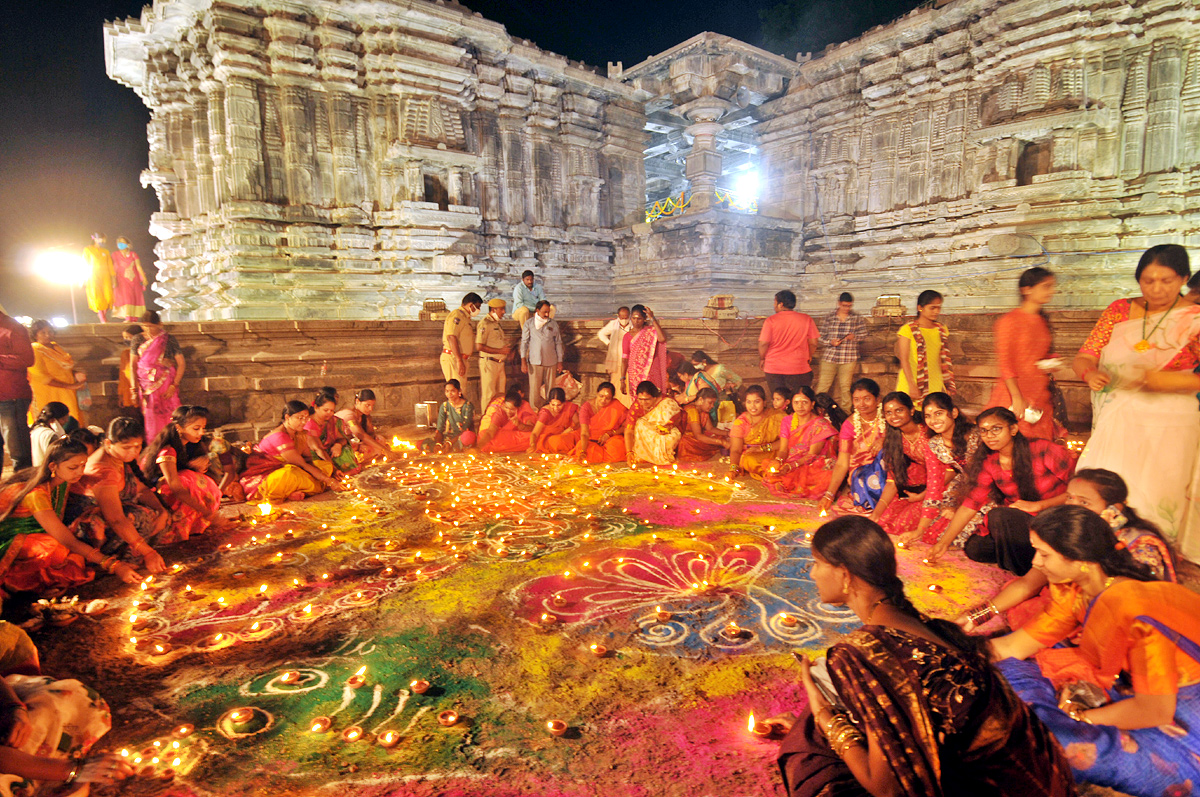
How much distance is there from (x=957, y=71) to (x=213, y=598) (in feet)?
49.8

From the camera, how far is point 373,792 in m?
2.04

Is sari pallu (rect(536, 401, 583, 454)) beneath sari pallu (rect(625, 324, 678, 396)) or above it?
beneath

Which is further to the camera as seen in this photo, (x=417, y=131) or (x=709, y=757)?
(x=417, y=131)

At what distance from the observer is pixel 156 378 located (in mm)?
6508

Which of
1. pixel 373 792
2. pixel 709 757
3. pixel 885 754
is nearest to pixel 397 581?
pixel 373 792

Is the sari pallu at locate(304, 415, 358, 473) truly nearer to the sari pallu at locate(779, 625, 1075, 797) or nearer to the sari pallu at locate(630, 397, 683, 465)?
the sari pallu at locate(630, 397, 683, 465)

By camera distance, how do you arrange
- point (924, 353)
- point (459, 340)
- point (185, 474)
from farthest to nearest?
point (459, 340)
point (924, 353)
point (185, 474)

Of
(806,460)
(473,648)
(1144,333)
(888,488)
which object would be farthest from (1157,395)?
(473,648)

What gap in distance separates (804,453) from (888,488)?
50.5 inches

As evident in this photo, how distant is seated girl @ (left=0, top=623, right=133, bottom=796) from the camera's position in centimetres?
175

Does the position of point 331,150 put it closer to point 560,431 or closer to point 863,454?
point 560,431

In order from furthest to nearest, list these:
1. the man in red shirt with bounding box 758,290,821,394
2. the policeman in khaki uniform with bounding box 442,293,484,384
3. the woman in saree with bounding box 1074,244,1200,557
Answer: the policeman in khaki uniform with bounding box 442,293,484,384 < the man in red shirt with bounding box 758,290,821,394 < the woman in saree with bounding box 1074,244,1200,557

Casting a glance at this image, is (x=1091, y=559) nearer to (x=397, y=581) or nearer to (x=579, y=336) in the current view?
(x=397, y=581)

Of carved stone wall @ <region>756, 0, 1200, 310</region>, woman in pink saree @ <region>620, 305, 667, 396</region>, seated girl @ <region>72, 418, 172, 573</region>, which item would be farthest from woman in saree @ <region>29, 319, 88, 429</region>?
carved stone wall @ <region>756, 0, 1200, 310</region>
